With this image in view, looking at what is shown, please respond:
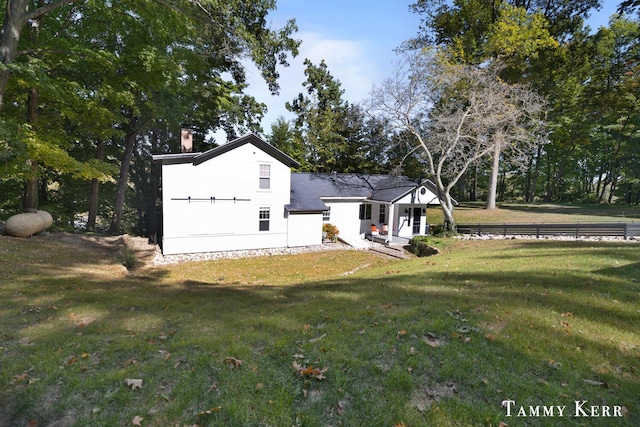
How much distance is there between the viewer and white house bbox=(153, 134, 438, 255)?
16812 millimetres

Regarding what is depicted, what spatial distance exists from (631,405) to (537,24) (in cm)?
2883

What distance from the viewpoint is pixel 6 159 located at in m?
12.1

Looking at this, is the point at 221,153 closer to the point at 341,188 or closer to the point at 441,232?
the point at 341,188

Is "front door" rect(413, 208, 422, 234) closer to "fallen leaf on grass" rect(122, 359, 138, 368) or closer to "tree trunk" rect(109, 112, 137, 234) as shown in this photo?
"fallen leaf on grass" rect(122, 359, 138, 368)

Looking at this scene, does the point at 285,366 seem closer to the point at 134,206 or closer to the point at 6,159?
the point at 6,159

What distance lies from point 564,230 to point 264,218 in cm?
1719

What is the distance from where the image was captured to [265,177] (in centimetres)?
1900

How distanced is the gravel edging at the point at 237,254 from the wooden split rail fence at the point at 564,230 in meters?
8.57

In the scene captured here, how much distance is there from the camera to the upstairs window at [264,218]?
1903 centimetres

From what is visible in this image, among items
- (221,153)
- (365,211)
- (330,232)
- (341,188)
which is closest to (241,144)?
(221,153)

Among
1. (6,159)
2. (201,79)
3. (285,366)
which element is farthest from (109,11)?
(285,366)

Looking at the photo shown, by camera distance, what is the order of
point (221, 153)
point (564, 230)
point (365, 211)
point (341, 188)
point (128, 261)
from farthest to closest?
point (365, 211) < point (341, 188) < point (221, 153) < point (564, 230) < point (128, 261)

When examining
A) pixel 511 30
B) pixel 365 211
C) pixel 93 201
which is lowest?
pixel 365 211

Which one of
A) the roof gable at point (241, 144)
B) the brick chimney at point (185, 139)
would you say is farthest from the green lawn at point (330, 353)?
the brick chimney at point (185, 139)
